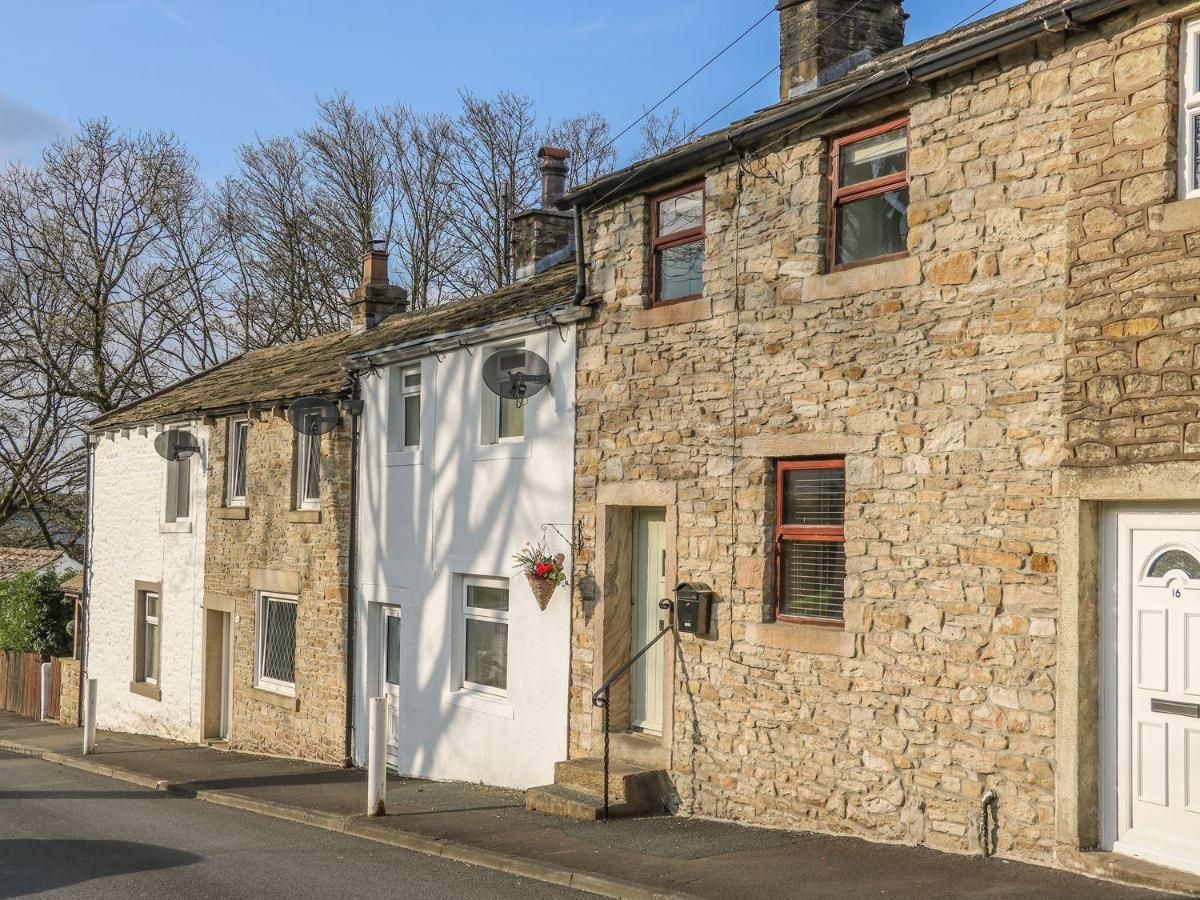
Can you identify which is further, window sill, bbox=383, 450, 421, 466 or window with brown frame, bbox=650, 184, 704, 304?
window sill, bbox=383, 450, 421, 466

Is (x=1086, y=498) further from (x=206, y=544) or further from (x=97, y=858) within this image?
(x=206, y=544)

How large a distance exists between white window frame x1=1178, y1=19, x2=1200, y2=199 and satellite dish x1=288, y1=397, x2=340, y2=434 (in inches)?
475

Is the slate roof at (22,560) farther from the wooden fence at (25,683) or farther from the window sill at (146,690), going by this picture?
the window sill at (146,690)

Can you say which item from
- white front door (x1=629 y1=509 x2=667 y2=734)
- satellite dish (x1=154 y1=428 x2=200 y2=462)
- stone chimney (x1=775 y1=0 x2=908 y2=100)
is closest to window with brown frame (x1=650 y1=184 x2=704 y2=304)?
stone chimney (x1=775 y1=0 x2=908 y2=100)

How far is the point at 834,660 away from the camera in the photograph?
10.1 metres

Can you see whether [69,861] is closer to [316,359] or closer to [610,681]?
[610,681]

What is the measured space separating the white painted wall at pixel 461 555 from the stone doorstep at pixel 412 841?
2040mm

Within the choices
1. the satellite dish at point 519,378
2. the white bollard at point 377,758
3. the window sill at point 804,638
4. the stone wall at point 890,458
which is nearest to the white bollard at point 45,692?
the white bollard at point 377,758

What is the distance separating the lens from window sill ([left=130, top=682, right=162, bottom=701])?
2231 cm

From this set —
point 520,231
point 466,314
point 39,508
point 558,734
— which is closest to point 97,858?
point 558,734

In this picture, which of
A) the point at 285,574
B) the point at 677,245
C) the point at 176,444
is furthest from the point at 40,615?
the point at 677,245

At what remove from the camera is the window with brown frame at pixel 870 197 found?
9.91 metres

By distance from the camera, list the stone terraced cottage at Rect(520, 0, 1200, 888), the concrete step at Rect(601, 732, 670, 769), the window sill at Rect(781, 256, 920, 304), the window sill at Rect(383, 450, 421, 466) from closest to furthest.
Answer: the stone terraced cottage at Rect(520, 0, 1200, 888), the window sill at Rect(781, 256, 920, 304), the concrete step at Rect(601, 732, 670, 769), the window sill at Rect(383, 450, 421, 466)

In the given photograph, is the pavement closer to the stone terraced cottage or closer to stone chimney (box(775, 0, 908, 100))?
the stone terraced cottage
